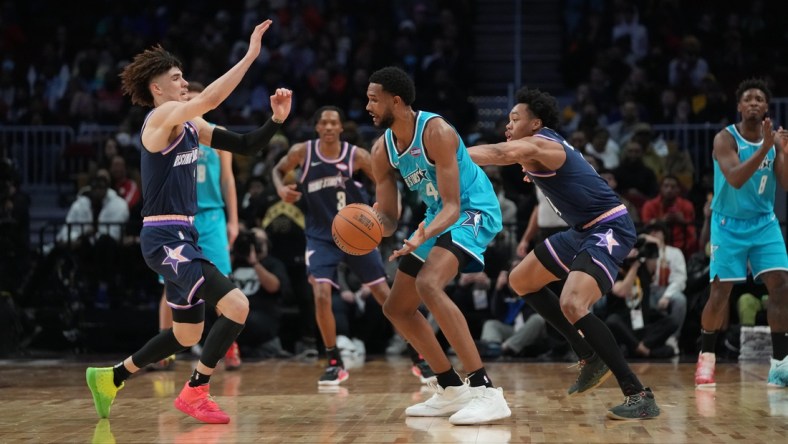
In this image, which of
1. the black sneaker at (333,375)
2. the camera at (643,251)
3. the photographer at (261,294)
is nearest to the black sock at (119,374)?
the black sneaker at (333,375)

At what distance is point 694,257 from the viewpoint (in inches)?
435

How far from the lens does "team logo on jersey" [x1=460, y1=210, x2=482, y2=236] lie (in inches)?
253

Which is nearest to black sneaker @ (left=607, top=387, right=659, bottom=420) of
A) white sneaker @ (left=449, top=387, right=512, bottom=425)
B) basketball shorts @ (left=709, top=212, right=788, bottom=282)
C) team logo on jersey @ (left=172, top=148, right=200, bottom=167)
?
white sneaker @ (left=449, top=387, right=512, bottom=425)

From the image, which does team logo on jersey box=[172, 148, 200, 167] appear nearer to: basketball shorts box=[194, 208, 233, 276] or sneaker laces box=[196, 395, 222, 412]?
sneaker laces box=[196, 395, 222, 412]

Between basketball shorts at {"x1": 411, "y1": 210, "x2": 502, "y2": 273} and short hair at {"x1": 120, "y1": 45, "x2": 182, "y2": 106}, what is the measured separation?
1.78m

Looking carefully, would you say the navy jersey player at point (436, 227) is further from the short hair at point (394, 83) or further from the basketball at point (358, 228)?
the basketball at point (358, 228)

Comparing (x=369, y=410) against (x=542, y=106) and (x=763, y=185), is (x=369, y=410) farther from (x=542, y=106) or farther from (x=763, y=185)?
(x=763, y=185)

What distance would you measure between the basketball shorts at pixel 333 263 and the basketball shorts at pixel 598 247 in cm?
226

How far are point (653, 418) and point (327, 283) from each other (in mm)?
3325

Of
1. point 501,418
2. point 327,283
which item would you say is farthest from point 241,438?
point 327,283

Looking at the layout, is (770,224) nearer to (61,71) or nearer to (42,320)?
(42,320)

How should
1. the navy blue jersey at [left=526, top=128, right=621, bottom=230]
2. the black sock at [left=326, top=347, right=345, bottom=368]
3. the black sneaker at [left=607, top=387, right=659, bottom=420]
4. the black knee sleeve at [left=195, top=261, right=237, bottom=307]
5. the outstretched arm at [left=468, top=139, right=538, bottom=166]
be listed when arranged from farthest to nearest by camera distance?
the black sock at [left=326, top=347, right=345, bottom=368] → the navy blue jersey at [left=526, top=128, right=621, bottom=230] → the black knee sleeve at [left=195, top=261, right=237, bottom=307] → the black sneaker at [left=607, top=387, right=659, bottom=420] → the outstretched arm at [left=468, top=139, right=538, bottom=166]

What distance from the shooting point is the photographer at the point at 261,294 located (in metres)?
10.8

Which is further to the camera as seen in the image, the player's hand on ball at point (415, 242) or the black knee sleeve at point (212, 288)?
the black knee sleeve at point (212, 288)
